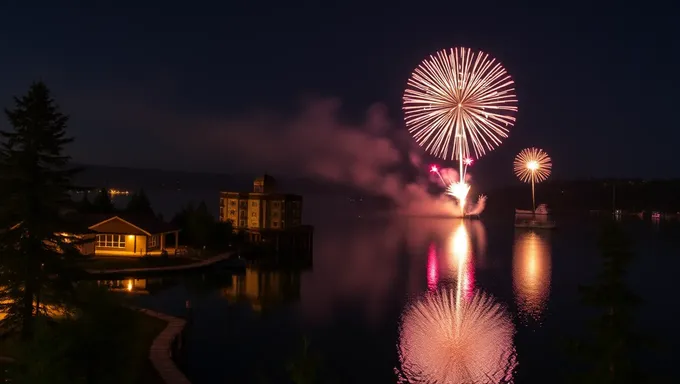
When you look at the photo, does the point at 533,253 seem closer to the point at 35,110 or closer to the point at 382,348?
the point at 382,348

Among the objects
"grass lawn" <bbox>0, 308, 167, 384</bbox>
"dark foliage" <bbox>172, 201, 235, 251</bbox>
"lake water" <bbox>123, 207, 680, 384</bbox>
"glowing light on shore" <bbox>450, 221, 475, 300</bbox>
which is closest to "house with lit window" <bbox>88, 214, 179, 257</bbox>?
"lake water" <bbox>123, 207, 680, 384</bbox>

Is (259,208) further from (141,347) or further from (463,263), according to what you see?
(141,347)

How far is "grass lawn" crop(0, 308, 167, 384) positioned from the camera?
13.9 metres

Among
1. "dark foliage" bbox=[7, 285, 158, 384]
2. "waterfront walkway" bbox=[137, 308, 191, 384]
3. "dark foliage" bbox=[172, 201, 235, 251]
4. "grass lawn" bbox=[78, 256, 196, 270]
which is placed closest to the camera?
"dark foliage" bbox=[7, 285, 158, 384]

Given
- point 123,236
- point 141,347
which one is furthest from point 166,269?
point 141,347

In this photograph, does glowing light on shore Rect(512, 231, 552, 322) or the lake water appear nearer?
the lake water

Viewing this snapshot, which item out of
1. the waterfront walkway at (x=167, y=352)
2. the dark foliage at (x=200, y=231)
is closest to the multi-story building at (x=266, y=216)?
the dark foliage at (x=200, y=231)

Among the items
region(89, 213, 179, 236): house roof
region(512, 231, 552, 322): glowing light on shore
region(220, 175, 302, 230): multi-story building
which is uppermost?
region(220, 175, 302, 230): multi-story building

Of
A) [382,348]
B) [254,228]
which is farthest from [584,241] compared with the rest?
[382,348]

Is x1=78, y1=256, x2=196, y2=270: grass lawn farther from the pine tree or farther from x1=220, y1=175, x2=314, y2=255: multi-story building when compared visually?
the pine tree

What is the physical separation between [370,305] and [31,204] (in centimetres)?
2758

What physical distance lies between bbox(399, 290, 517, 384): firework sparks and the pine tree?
51.8 ft

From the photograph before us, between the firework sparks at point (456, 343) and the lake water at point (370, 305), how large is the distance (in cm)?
80

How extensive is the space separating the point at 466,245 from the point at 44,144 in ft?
271
